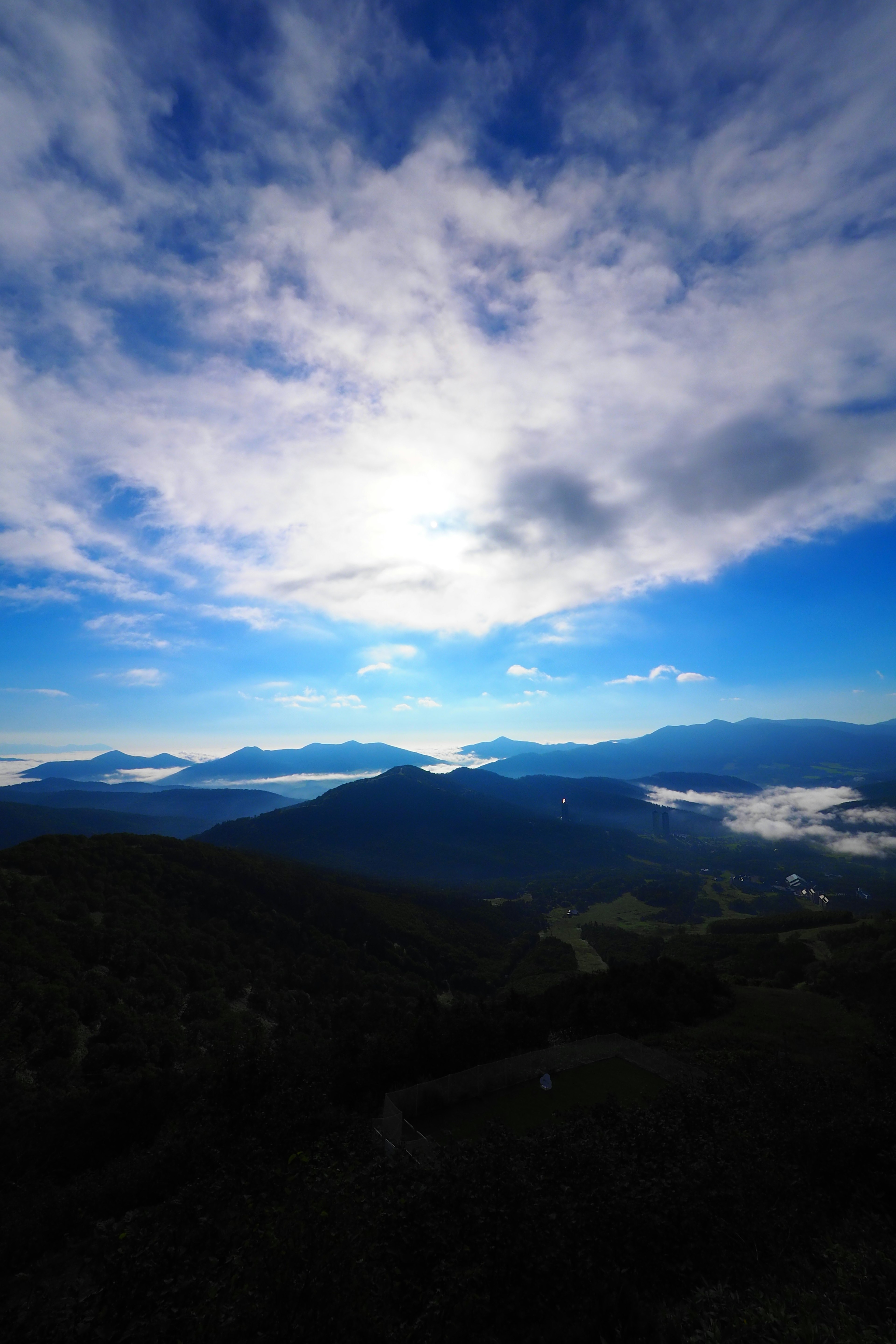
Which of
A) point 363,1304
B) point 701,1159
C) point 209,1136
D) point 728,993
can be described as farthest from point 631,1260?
point 728,993

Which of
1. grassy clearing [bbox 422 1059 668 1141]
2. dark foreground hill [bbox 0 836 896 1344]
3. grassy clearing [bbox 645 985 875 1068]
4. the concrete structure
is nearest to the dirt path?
grassy clearing [bbox 645 985 875 1068]

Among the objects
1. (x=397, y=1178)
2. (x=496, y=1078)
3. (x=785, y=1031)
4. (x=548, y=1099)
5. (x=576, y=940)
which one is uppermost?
(x=397, y=1178)

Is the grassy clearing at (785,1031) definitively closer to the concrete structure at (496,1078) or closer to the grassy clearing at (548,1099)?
the concrete structure at (496,1078)

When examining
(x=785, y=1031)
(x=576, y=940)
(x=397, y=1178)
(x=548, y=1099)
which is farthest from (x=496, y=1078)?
(x=576, y=940)

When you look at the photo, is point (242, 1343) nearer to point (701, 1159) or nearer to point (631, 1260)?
point (631, 1260)

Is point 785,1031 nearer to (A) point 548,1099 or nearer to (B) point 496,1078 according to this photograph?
(A) point 548,1099

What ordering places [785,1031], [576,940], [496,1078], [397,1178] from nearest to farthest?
[397,1178], [496,1078], [785,1031], [576,940]

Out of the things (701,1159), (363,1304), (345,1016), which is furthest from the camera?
(345,1016)

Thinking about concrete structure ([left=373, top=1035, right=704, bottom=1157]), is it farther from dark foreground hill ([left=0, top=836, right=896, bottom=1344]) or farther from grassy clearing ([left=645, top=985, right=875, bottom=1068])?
grassy clearing ([left=645, top=985, right=875, bottom=1068])
